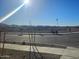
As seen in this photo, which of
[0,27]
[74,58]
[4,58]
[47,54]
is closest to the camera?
[0,27]

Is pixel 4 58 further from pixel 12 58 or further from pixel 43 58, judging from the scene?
pixel 43 58

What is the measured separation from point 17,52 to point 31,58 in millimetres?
2138

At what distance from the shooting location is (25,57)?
8.98 m

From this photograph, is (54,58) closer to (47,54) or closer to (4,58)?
(47,54)

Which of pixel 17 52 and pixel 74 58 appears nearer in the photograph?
pixel 74 58

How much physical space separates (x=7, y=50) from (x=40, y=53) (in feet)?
8.67

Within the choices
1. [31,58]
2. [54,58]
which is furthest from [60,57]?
[31,58]

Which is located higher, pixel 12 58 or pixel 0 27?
pixel 0 27

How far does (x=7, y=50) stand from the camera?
11086 millimetres

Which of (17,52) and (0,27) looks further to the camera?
(17,52)

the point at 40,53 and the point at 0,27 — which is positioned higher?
the point at 0,27

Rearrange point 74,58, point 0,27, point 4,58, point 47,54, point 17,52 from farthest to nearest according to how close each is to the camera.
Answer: point 17,52, point 47,54, point 74,58, point 4,58, point 0,27

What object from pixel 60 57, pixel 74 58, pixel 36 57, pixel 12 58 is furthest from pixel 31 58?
pixel 74 58

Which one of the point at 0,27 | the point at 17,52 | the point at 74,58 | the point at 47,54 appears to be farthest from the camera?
the point at 17,52
